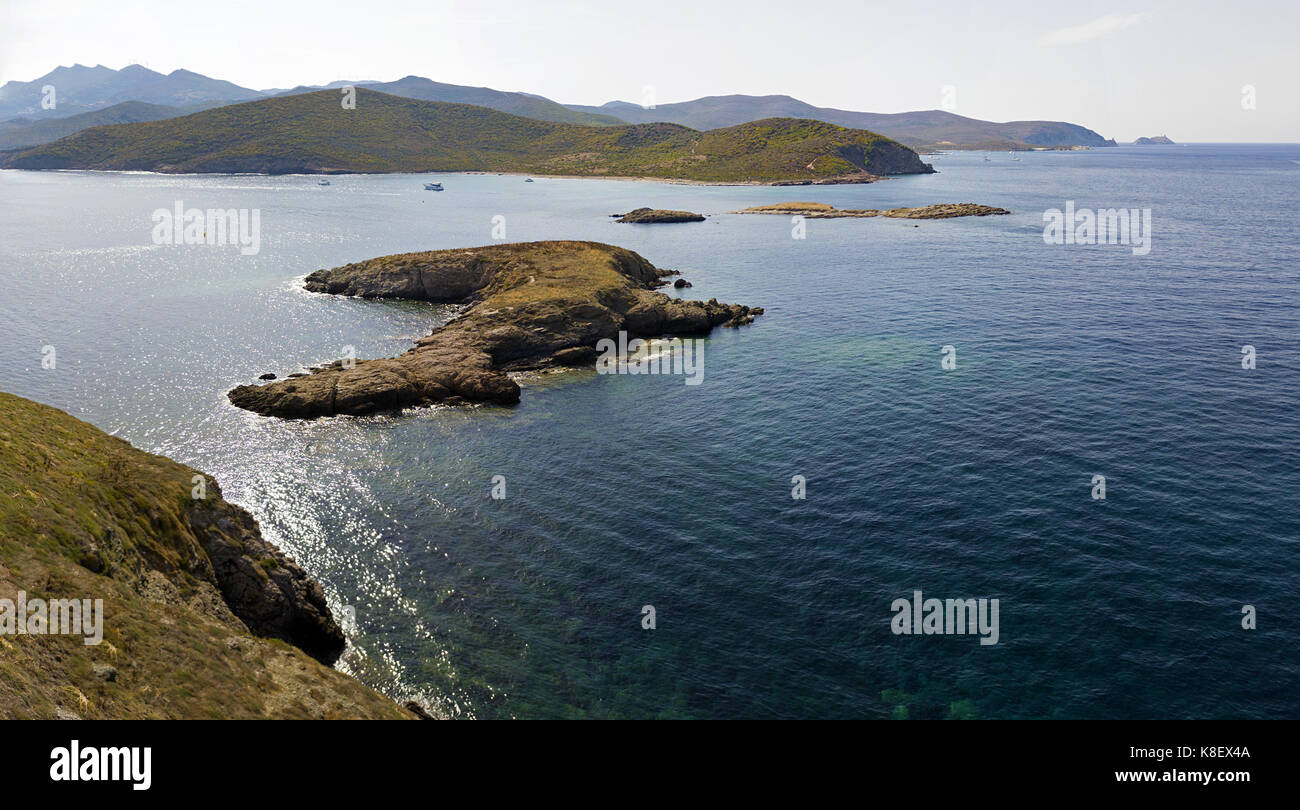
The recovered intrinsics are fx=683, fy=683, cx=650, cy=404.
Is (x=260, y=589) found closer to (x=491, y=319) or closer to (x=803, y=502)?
(x=803, y=502)

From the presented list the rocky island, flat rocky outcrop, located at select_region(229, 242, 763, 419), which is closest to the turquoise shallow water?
flat rocky outcrop, located at select_region(229, 242, 763, 419)

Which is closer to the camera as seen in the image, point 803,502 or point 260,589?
point 260,589

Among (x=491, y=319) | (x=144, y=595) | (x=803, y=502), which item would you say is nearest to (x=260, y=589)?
(x=144, y=595)

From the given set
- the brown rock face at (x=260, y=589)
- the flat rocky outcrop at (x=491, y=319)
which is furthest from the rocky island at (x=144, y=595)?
the flat rocky outcrop at (x=491, y=319)

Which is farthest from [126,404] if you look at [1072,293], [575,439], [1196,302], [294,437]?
[1196,302]

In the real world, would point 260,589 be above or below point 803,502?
below

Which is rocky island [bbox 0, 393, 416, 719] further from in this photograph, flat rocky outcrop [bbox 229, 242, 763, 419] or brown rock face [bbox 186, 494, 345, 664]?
flat rocky outcrop [bbox 229, 242, 763, 419]

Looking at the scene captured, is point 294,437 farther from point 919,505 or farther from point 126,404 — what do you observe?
point 919,505

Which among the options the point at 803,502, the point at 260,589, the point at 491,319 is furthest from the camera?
the point at 491,319
